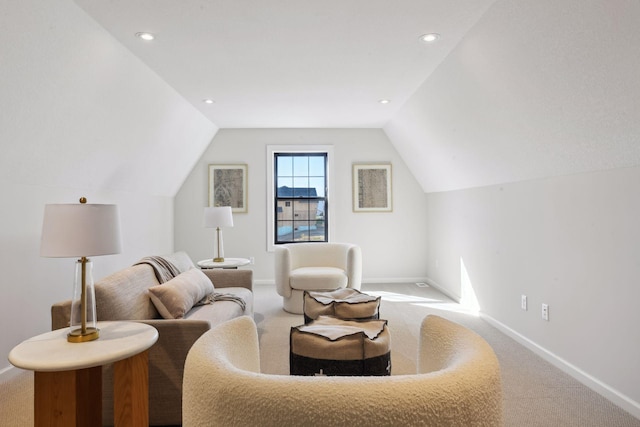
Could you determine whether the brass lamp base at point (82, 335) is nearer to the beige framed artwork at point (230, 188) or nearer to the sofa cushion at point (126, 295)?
the sofa cushion at point (126, 295)

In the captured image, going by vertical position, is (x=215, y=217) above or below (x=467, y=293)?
above

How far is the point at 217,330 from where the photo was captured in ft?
3.57

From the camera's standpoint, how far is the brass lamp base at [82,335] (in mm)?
1788

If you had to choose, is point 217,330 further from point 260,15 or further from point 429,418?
point 260,15

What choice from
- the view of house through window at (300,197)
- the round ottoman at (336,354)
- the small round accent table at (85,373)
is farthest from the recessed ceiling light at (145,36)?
the view of house through window at (300,197)

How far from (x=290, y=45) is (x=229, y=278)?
212 cm

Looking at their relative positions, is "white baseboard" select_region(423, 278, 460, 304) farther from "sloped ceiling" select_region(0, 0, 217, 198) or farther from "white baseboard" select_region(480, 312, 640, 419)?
"sloped ceiling" select_region(0, 0, 217, 198)

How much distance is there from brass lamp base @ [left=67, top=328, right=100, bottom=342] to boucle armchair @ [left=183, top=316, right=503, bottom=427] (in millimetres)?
1233

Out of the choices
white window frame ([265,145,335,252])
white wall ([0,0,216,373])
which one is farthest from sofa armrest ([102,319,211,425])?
white window frame ([265,145,335,252])

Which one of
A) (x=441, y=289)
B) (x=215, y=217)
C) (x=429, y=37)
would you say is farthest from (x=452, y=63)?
(x=441, y=289)

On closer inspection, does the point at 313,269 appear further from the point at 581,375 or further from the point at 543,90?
the point at 543,90

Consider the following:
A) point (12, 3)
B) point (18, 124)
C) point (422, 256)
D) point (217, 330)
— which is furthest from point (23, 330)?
point (422, 256)

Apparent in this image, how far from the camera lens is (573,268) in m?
2.77

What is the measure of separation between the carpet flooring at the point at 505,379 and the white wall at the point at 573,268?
0.43 ft
